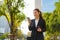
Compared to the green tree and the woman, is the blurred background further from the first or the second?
the woman

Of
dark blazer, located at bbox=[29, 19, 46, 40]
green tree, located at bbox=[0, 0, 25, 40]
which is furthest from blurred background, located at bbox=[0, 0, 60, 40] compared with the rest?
dark blazer, located at bbox=[29, 19, 46, 40]

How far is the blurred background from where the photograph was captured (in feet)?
13.4

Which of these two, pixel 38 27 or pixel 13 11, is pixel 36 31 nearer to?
pixel 38 27

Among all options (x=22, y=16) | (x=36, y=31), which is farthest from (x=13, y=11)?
(x=36, y=31)

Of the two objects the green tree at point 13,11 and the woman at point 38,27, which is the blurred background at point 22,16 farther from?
the woman at point 38,27

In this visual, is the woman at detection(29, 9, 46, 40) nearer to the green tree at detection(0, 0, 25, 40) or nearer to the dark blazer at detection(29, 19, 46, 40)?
the dark blazer at detection(29, 19, 46, 40)

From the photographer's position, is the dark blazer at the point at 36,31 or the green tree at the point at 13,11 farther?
the green tree at the point at 13,11

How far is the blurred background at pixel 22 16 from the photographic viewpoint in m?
4.09

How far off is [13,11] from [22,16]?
27 centimetres

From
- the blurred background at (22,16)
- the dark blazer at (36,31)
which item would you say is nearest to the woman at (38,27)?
the dark blazer at (36,31)

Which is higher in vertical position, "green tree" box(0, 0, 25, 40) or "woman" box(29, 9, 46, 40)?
"green tree" box(0, 0, 25, 40)

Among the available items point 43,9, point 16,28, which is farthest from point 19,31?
point 43,9

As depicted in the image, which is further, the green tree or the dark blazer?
the green tree

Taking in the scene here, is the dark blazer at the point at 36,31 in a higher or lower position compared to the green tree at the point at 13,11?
lower
